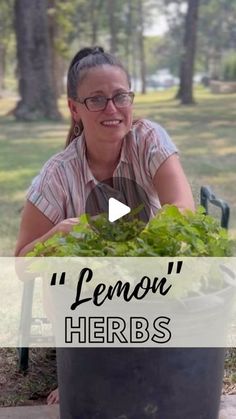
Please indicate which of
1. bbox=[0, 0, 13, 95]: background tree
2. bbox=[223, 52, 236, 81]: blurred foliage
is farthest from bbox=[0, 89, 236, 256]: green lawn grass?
bbox=[223, 52, 236, 81]: blurred foliage

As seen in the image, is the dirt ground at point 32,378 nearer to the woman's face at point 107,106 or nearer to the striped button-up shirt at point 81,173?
the striped button-up shirt at point 81,173

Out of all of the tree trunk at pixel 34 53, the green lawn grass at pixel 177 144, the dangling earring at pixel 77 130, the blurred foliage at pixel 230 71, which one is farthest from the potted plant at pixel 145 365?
the blurred foliage at pixel 230 71

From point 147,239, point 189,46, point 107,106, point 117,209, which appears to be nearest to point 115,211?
point 117,209

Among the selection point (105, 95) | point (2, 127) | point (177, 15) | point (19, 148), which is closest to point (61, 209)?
point (105, 95)

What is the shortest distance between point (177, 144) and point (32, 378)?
363 inches

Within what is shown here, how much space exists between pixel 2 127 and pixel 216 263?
13448 millimetres

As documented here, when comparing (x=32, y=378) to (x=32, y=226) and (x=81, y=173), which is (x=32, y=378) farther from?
(x=81, y=173)

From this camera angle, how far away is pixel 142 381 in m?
1.67

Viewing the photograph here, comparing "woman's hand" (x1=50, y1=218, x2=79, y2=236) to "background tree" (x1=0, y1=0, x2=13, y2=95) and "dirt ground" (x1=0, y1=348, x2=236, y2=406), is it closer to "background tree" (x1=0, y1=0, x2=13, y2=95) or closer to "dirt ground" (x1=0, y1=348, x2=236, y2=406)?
"dirt ground" (x1=0, y1=348, x2=236, y2=406)

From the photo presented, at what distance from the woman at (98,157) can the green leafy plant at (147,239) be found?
0.45m

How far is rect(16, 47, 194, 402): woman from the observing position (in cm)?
224

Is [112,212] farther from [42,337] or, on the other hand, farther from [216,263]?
[42,337]

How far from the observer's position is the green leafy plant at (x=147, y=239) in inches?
66.3

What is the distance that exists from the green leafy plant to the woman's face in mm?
520
